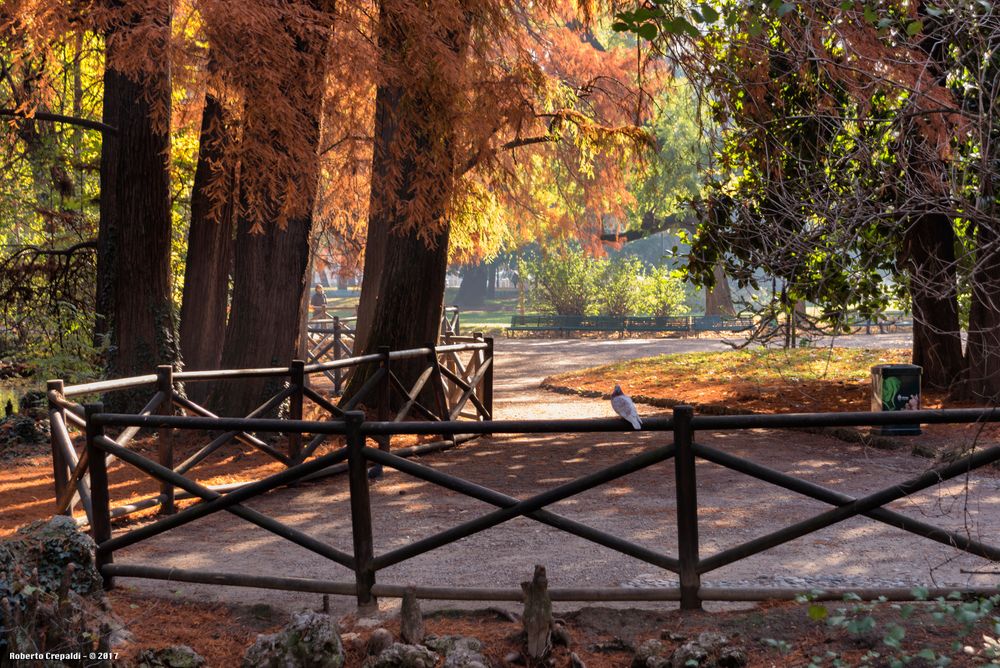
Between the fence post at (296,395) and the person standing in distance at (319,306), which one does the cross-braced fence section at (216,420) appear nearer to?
the fence post at (296,395)

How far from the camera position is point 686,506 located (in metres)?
5.84

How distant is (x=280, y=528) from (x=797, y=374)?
14889 mm

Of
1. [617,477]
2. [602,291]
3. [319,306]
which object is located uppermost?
[602,291]

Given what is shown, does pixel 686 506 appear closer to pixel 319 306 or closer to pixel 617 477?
pixel 617 477

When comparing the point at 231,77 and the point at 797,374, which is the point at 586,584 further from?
the point at 797,374

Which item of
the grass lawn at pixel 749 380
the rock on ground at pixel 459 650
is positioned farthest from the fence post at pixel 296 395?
the grass lawn at pixel 749 380

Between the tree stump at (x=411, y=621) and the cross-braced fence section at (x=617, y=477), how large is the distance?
37cm

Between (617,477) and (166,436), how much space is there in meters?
4.79

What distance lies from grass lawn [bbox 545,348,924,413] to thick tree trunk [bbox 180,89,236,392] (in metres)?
7.49

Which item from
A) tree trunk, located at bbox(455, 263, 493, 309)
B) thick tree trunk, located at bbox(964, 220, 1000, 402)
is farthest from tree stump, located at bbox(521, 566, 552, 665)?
tree trunk, located at bbox(455, 263, 493, 309)

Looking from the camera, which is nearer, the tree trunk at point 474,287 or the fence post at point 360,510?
the fence post at point 360,510

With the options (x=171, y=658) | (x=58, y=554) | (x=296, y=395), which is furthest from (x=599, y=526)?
(x=58, y=554)

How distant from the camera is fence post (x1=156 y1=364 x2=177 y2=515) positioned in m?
8.74

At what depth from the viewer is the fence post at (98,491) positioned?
6848 mm
